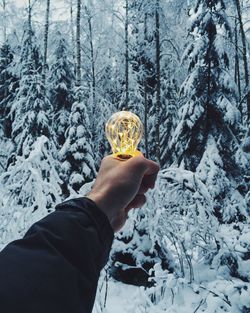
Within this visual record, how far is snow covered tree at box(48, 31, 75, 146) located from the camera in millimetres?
19719

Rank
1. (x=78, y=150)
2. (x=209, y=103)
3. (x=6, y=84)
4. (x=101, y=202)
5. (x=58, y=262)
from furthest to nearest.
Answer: (x=6, y=84)
(x=78, y=150)
(x=209, y=103)
(x=101, y=202)
(x=58, y=262)

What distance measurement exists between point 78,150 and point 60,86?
Result: 20.8 feet

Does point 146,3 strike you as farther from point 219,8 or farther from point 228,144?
point 228,144

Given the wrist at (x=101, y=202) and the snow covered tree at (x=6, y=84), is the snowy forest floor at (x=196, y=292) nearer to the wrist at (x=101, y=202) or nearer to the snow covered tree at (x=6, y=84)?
the wrist at (x=101, y=202)

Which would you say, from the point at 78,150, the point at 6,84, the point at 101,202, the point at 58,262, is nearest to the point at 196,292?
the point at 101,202

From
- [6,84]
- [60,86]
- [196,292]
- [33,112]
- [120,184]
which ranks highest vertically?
[6,84]

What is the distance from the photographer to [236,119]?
35.4ft

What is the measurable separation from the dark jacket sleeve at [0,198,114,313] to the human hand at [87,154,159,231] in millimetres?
134

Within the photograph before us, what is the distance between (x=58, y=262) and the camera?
0.99m

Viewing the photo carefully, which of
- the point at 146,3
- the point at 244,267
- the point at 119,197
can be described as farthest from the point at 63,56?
the point at 119,197

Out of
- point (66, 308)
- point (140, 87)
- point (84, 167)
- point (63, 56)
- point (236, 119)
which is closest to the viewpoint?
point (66, 308)

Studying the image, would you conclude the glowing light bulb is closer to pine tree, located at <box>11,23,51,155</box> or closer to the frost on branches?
the frost on branches

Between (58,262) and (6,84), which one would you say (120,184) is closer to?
(58,262)

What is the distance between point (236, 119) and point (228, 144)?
2.71 feet
